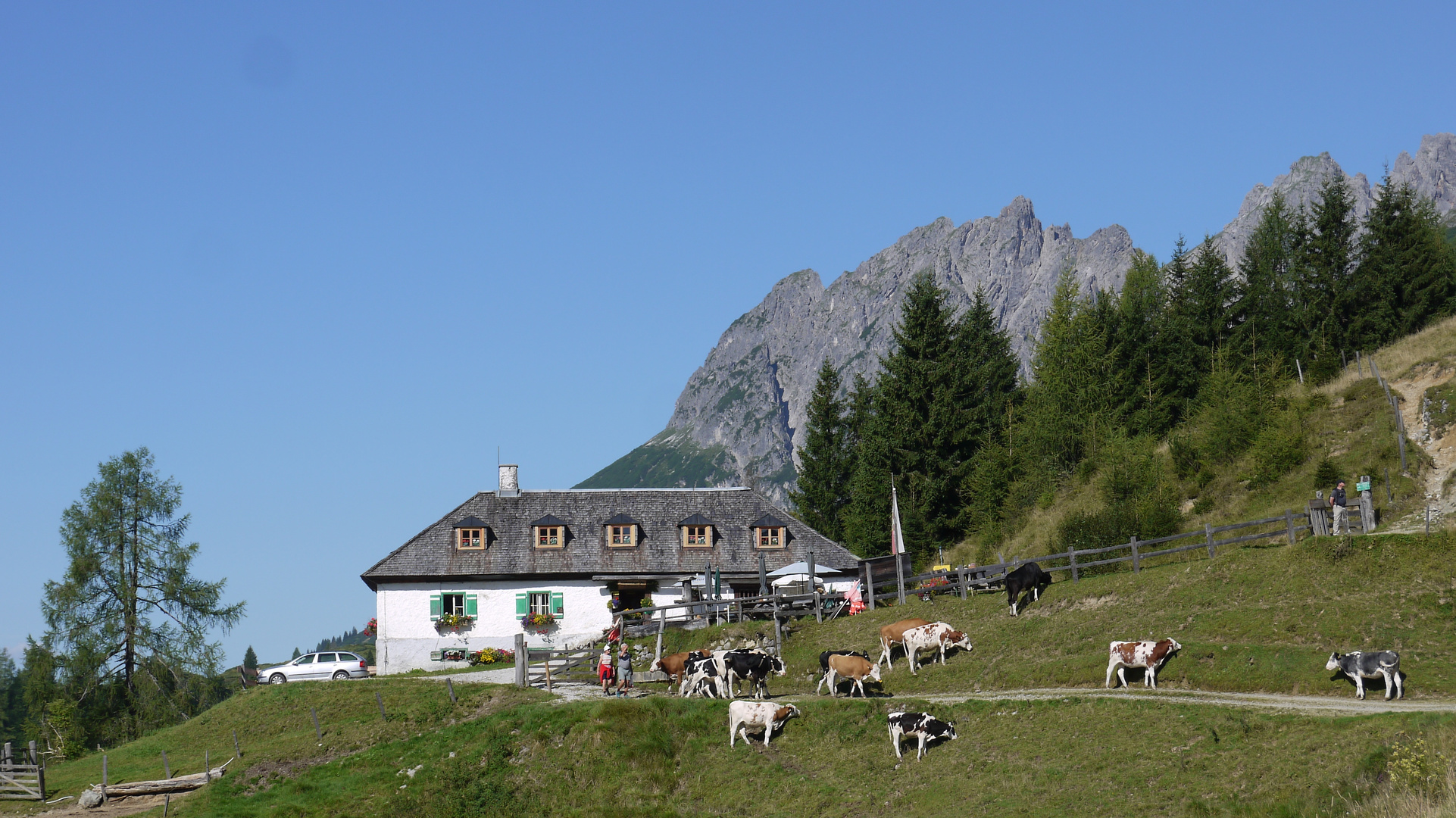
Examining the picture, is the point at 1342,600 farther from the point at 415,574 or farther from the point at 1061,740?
the point at 415,574

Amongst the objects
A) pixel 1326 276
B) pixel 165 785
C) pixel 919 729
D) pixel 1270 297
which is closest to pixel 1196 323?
pixel 1270 297

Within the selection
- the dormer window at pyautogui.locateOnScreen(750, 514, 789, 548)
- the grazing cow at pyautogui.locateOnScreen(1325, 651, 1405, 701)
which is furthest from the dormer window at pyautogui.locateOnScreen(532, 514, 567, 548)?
the grazing cow at pyautogui.locateOnScreen(1325, 651, 1405, 701)

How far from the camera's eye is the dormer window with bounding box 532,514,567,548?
A: 5081 cm

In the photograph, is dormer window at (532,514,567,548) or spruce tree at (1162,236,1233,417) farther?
spruce tree at (1162,236,1233,417)

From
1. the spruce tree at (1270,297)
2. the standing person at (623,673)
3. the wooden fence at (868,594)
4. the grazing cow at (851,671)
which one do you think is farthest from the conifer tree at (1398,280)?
the standing person at (623,673)

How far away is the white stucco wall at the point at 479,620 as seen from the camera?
47750 millimetres

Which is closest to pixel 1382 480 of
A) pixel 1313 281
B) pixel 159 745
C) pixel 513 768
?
pixel 1313 281

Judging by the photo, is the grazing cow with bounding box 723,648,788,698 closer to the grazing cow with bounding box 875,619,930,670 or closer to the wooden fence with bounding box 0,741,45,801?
the grazing cow with bounding box 875,619,930,670

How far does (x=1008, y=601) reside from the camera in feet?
110

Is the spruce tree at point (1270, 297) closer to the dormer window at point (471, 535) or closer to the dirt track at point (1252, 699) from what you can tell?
the dirt track at point (1252, 699)

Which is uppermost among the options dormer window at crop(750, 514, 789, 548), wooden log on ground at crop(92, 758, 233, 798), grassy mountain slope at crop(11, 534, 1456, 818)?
dormer window at crop(750, 514, 789, 548)

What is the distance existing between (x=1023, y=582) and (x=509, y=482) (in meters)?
29.2

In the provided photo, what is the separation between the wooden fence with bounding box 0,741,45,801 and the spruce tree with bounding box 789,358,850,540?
141ft

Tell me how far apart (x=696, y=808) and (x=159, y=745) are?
2272 cm
